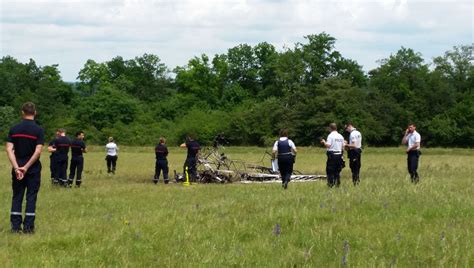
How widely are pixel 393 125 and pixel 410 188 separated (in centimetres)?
6959

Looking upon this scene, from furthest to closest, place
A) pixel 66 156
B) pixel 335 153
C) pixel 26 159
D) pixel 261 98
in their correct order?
pixel 261 98, pixel 66 156, pixel 335 153, pixel 26 159

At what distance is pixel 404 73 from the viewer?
8762cm

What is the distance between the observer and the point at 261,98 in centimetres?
8950

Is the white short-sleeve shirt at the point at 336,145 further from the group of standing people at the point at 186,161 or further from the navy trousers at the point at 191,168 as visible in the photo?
the navy trousers at the point at 191,168

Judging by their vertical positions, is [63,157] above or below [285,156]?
below

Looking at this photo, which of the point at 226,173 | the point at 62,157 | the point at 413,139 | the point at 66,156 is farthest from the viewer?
the point at 226,173

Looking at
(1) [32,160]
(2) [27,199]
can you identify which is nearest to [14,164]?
(1) [32,160]

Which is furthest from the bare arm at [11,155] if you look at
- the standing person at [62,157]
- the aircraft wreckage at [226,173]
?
the aircraft wreckage at [226,173]

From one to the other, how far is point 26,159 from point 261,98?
80418mm

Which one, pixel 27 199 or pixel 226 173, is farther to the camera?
pixel 226 173

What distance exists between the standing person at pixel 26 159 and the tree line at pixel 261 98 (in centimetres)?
6403

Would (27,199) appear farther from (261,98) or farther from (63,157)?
(261,98)

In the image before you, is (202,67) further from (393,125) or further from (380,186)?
(380,186)

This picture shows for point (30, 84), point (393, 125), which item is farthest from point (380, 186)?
point (30, 84)
